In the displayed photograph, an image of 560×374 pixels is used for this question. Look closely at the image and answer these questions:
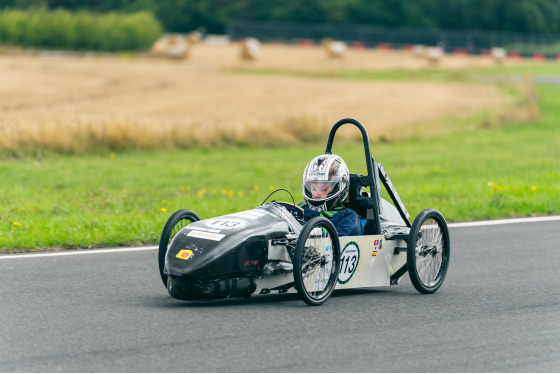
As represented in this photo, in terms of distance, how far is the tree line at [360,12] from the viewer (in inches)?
3351

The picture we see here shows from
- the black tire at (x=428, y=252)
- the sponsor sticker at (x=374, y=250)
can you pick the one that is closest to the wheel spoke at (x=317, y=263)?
the sponsor sticker at (x=374, y=250)

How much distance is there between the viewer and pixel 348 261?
8.04 meters

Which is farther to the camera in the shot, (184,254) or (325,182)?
(325,182)

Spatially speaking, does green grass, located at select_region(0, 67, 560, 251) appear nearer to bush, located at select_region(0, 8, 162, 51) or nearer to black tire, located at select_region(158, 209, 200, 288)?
black tire, located at select_region(158, 209, 200, 288)

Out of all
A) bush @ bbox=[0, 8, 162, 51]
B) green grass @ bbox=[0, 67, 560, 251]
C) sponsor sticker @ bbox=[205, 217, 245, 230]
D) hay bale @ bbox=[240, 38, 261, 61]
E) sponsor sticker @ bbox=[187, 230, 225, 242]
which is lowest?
green grass @ bbox=[0, 67, 560, 251]

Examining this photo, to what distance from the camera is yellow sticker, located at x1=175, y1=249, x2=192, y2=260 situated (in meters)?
7.34

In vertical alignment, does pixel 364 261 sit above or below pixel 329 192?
below

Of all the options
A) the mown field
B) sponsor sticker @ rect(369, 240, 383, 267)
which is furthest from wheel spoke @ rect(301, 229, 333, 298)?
the mown field

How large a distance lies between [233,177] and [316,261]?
9411 millimetres

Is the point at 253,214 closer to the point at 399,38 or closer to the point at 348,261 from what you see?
the point at 348,261

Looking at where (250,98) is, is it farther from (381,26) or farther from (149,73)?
(381,26)

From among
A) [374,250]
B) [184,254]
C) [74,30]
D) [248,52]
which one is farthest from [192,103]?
[74,30]

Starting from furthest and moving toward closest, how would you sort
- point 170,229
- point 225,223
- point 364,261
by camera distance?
point 364,261, point 170,229, point 225,223

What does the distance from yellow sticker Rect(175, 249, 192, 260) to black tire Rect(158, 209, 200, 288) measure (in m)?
0.55
